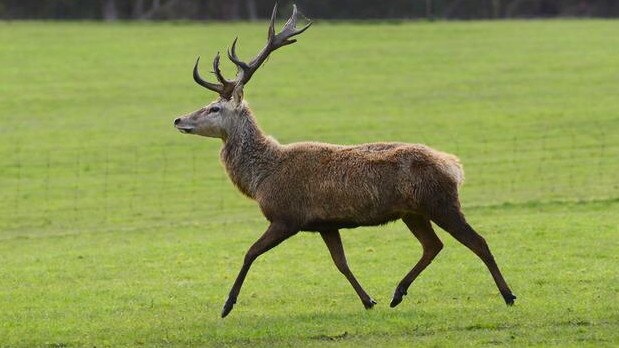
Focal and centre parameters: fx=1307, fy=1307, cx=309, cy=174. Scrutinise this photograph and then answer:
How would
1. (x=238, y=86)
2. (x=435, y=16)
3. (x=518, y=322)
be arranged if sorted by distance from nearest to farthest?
(x=518, y=322) → (x=238, y=86) → (x=435, y=16)

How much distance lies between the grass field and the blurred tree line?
3277 millimetres

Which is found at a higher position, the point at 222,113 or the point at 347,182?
the point at 347,182

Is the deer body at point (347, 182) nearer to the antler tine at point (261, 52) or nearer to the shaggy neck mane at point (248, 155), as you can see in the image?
the shaggy neck mane at point (248, 155)

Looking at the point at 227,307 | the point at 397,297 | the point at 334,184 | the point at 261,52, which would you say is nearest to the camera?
the point at 227,307

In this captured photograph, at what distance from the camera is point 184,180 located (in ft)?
104

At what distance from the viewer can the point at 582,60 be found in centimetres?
5369

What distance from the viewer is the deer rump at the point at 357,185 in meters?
13.3

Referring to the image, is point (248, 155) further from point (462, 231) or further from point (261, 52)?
point (462, 231)

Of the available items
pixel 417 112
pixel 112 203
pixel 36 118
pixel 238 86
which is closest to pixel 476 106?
pixel 417 112

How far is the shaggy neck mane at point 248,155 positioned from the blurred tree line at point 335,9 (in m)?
53.6

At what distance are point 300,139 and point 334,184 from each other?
23.8 m

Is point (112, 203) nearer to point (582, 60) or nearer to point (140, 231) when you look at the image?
point (140, 231)

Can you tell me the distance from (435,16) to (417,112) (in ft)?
94.5

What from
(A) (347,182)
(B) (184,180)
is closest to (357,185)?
(A) (347,182)
